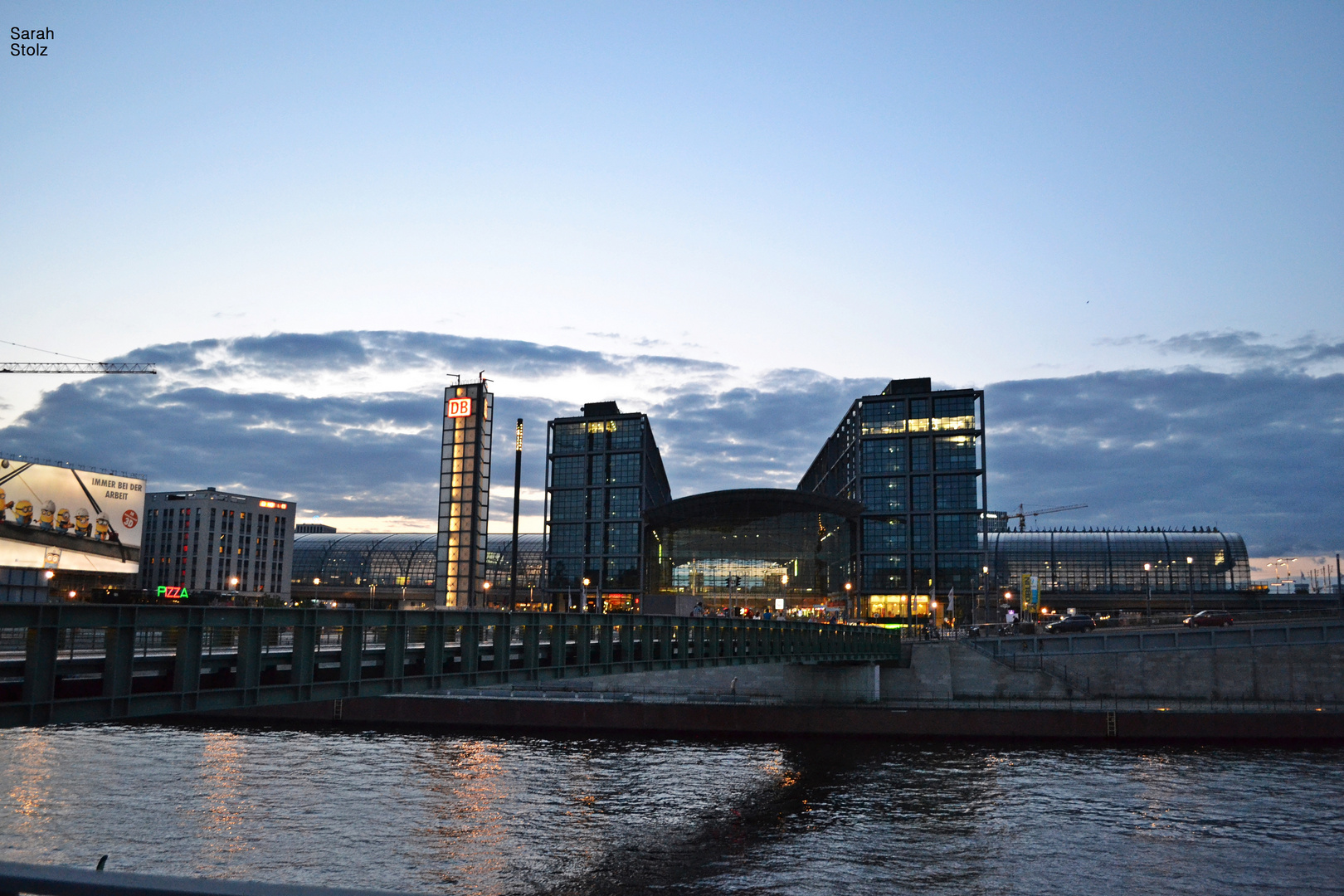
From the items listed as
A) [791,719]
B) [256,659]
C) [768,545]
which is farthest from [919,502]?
[256,659]

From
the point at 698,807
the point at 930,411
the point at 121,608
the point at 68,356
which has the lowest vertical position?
the point at 698,807

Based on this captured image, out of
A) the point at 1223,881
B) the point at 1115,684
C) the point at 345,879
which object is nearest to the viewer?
the point at 345,879

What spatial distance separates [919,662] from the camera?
284ft

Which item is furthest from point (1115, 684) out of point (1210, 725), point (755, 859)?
point (755, 859)

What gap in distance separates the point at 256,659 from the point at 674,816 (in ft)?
79.2

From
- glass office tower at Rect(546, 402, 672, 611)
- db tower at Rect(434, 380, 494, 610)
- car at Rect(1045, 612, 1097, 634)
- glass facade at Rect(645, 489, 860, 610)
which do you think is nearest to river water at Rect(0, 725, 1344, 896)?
car at Rect(1045, 612, 1097, 634)

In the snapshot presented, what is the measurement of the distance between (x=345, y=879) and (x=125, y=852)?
9.18 meters

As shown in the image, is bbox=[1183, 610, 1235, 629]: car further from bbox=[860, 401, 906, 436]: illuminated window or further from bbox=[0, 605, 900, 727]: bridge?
bbox=[0, 605, 900, 727]: bridge

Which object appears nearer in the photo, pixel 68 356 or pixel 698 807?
pixel 698 807

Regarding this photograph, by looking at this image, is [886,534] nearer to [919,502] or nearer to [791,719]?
[919,502]

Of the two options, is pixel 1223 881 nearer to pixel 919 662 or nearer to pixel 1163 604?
pixel 919 662

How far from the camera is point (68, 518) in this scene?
133375 millimetres

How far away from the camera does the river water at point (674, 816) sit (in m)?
35.2

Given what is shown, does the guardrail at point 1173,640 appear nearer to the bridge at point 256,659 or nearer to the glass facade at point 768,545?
the bridge at point 256,659
